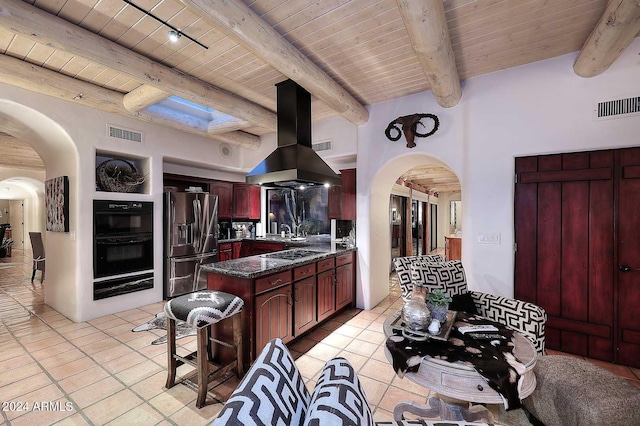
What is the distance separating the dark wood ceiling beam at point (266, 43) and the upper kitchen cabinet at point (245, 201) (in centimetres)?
321

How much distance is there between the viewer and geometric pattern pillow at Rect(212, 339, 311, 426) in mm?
764

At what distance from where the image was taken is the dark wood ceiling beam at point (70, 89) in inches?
106

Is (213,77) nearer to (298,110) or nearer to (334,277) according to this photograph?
(298,110)

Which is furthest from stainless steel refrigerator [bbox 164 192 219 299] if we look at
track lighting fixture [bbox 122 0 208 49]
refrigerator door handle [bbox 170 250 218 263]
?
track lighting fixture [bbox 122 0 208 49]

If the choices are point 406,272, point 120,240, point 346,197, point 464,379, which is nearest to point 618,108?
point 406,272

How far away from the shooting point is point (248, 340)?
2.44 meters

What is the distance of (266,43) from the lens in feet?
6.98

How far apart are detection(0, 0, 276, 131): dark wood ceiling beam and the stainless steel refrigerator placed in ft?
5.87

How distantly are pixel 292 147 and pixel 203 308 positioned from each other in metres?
1.86

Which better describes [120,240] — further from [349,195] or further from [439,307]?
[439,307]

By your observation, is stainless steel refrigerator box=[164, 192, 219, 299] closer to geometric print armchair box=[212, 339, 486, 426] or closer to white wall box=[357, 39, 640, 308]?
white wall box=[357, 39, 640, 308]

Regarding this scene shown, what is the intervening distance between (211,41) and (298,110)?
1.05 metres

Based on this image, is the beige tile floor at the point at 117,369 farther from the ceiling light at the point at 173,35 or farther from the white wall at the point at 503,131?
the ceiling light at the point at 173,35

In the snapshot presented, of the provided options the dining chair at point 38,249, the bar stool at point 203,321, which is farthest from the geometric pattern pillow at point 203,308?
the dining chair at point 38,249
